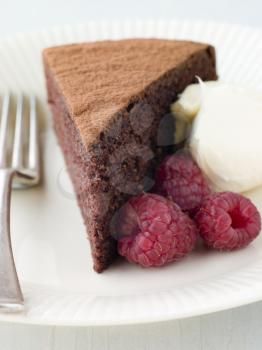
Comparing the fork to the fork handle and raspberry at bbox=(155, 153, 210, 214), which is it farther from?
raspberry at bbox=(155, 153, 210, 214)

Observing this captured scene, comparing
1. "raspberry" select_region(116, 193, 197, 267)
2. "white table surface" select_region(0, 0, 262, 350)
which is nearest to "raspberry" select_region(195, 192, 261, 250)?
"raspberry" select_region(116, 193, 197, 267)

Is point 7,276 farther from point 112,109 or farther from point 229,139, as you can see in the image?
point 229,139

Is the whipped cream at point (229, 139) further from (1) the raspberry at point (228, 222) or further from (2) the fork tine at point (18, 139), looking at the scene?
(2) the fork tine at point (18, 139)

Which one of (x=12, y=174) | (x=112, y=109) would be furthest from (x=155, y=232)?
(x=12, y=174)

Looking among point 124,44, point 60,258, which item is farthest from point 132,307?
point 124,44

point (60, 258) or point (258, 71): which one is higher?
point (258, 71)

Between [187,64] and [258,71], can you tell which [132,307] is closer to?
[187,64]

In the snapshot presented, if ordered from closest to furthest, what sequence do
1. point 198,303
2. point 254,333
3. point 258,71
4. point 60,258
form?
point 198,303
point 254,333
point 60,258
point 258,71
